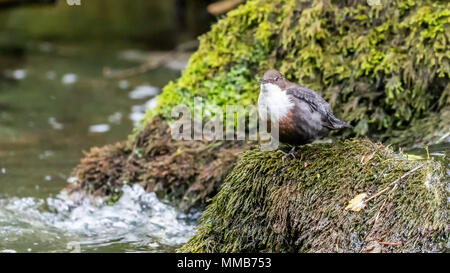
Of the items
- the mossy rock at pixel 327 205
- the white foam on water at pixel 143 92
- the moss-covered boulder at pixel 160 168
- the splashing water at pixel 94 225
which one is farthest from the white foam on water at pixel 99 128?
the mossy rock at pixel 327 205

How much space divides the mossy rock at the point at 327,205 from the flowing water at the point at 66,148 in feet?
3.27

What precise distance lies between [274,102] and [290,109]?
4.1 inches

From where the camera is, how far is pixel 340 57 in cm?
479

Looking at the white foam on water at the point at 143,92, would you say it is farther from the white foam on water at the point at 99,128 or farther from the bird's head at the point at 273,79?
the bird's head at the point at 273,79

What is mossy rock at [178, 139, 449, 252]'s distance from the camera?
3012 millimetres

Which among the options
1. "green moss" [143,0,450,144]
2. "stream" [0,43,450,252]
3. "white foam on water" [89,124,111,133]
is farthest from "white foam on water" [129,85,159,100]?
"green moss" [143,0,450,144]

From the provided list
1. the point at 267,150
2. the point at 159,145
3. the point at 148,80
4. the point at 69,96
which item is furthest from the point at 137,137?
the point at 148,80

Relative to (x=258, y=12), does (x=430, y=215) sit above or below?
below

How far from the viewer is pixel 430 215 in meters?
2.99

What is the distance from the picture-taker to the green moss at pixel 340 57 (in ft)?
14.7
